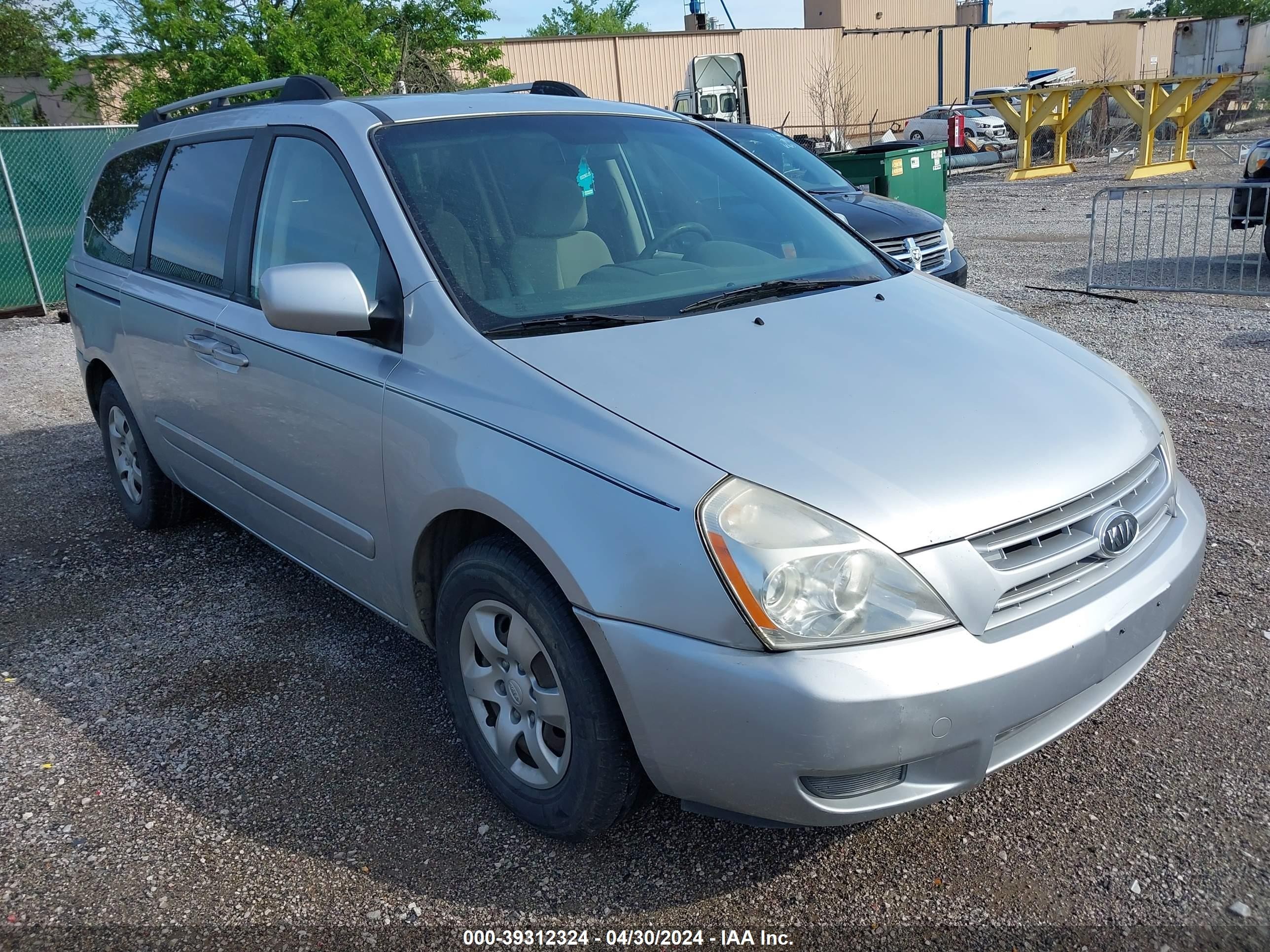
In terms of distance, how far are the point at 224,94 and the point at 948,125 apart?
1024 inches

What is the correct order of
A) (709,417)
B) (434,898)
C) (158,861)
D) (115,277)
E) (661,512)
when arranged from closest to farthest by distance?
1. (661,512)
2. (709,417)
3. (434,898)
4. (158,861)
5. (115,277)

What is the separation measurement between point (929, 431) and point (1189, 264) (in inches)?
384

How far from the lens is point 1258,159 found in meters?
9.77

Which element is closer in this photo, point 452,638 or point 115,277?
point 452,638

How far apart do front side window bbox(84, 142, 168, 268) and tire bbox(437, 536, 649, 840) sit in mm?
2809

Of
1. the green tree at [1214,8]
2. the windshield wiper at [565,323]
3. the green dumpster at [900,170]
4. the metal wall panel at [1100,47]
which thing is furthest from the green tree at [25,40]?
the green tree at [1214,8]

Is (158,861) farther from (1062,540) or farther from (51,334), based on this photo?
(51,334)

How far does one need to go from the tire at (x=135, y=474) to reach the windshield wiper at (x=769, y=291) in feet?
9.66

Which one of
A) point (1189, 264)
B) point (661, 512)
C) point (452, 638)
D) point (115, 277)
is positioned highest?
point (115, 277)

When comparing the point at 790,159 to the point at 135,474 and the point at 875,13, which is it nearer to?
the point at 135,474

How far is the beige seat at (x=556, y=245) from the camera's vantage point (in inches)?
112

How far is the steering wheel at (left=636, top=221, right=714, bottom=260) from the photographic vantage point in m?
3.15

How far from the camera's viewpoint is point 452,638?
272 cm

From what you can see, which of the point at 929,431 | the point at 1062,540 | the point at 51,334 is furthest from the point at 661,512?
the point at 51,334
